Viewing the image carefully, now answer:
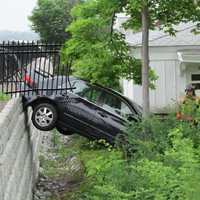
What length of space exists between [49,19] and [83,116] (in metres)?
44.6

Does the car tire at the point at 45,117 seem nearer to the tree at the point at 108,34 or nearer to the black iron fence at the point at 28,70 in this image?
the black iron fence at the point at 28,70

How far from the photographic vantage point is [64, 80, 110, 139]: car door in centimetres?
1310

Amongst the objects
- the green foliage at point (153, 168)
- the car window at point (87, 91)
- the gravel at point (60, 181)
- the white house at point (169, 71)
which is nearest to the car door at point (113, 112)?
the car window at point (87, 91)

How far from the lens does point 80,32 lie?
13.0 meters

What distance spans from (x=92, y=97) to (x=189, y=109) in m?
3.67

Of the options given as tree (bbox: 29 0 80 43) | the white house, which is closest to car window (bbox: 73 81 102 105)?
the white house

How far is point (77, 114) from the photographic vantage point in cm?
1314

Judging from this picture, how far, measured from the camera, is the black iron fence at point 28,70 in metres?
11.9

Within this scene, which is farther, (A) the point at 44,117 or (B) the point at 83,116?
(B) the point at 83,116

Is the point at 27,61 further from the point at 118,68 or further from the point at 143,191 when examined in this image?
the point at 143,191

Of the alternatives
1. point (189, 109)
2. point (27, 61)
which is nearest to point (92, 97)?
point (27, 61)

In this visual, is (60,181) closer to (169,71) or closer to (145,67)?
(145,67)

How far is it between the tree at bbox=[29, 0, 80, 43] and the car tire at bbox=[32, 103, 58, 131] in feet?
137

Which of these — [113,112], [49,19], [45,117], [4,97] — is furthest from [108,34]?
[49,19]
